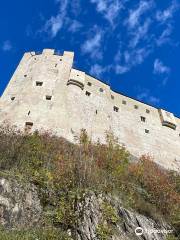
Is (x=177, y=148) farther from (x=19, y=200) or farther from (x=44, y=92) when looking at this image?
(x=19, y=200)

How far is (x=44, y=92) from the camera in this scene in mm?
33938

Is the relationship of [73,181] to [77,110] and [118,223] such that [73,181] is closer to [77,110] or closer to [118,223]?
[118,223]

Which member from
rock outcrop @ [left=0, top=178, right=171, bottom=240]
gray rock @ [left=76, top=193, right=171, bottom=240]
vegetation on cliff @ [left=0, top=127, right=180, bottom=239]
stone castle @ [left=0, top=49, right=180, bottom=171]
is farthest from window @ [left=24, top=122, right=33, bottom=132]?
gray rock @ [left=76, top=193, right=171, bottom=240]

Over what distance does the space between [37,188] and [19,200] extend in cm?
137

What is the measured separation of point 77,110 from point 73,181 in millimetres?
15578

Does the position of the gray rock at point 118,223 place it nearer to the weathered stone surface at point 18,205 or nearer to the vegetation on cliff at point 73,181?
the vegetation on cliff at point 73,181

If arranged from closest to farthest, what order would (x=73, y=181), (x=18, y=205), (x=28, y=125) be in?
(x=18, y=205)
(x=73, y=181)
(x=28, y=125)

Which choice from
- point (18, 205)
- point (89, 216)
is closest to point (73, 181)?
point (89, 216)

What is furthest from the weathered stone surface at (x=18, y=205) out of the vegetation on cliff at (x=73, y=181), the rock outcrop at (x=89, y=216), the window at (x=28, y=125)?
the window at (x=28, y=125)

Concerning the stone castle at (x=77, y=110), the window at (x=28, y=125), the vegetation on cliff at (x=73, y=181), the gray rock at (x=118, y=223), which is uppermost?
the stone castle at (x=77, y=110)

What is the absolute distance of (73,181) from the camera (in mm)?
18719

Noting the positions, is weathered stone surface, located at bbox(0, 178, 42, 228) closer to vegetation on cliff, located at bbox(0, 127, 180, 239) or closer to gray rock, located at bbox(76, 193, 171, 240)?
vegetation on cliff, located at bbox(0, 127, 180, 239)

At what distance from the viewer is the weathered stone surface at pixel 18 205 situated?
52.9 ft

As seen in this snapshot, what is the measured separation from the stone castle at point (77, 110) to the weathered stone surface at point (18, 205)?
12.3m
